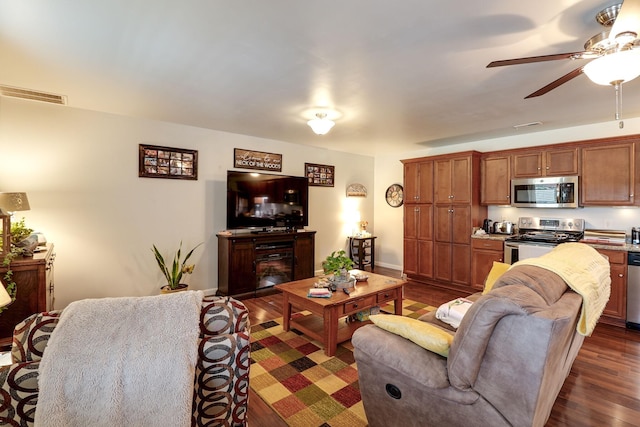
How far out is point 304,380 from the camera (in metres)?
2.32

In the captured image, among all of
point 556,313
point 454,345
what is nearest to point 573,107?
point 556,313

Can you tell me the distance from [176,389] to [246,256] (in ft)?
11.2

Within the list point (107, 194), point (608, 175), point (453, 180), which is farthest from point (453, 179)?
point (107, 194)

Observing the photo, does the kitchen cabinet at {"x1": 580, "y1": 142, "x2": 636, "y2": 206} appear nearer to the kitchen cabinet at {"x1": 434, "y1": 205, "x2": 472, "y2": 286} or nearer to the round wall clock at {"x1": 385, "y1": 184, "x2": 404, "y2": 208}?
the kitchen cabinet at {"x1": 434, "y1": 205, "x2": 472, "y2": 286}

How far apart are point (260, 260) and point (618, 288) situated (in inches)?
172

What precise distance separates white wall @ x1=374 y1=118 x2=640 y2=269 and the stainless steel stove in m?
0.10

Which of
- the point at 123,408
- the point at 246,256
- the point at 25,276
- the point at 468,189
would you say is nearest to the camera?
the point at 123,408

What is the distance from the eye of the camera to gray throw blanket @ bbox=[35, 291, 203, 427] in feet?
2.85

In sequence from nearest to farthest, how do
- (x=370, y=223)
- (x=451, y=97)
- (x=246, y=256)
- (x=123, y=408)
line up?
(x=123, y=408) < (x=451, y=97) < (x=246, y=256) < (x=370, y=223)

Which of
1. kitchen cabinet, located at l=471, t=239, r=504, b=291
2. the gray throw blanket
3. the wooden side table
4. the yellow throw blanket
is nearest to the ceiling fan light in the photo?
the yellow throw blanket

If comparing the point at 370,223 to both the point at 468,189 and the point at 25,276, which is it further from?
the point at 25,276

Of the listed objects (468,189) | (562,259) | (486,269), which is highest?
(468,189)

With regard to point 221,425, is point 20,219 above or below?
above

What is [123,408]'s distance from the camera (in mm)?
907
